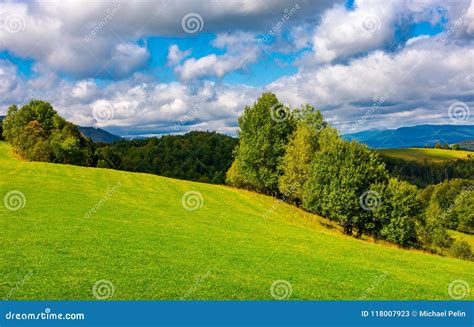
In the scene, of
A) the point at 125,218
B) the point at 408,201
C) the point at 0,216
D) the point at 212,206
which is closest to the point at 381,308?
the point at 125,218

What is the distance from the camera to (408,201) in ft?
206

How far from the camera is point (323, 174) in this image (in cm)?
6500

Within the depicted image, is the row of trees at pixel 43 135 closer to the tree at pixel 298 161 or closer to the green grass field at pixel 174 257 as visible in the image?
the green grass field at pixel 174 257

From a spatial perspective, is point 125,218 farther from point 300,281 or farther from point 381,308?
point 381,308

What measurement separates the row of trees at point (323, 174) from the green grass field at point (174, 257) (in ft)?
40.7

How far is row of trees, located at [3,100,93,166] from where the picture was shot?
87.6 metres

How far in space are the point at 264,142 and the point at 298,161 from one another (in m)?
9.55

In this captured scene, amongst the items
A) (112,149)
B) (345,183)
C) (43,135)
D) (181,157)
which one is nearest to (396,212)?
(345,183)

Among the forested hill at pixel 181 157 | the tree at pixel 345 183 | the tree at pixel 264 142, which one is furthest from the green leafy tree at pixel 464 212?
the tree at pixel 264 142

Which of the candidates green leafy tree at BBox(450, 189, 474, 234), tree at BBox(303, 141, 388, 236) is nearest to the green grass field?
tree at BBox(303, 141, 388, 236)

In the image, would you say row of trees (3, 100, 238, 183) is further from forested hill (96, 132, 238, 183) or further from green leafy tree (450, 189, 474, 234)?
green leafy tree (450, 189, 474, 234)

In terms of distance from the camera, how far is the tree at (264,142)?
7694 centimetres

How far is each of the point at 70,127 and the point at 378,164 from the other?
2879 inches

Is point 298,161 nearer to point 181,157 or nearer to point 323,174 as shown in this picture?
point 323,174
